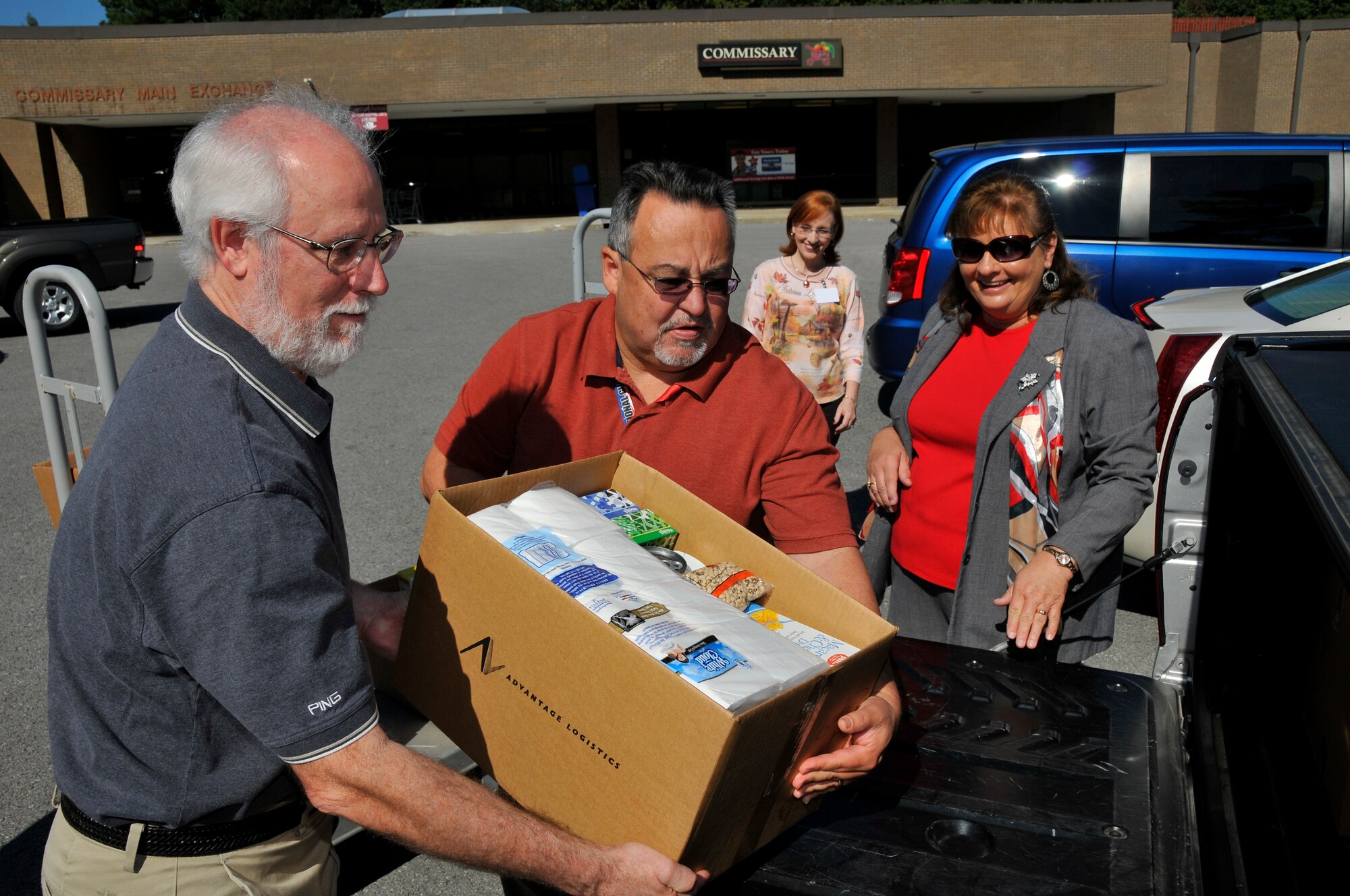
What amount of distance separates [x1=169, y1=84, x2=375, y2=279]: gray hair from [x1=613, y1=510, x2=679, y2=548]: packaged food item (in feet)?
2.62

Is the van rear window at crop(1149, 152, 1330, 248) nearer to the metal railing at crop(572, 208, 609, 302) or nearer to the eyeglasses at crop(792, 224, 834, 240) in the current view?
the eyeglasses at crop(792, 224, 834, 240)

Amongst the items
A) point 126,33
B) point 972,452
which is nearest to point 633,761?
point 972,452

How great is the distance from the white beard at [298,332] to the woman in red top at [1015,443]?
1.72 metres

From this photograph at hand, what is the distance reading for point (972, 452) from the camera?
2.81m

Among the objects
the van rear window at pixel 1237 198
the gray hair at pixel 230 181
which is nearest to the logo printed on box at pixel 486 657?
the gray hair at pixel 230 181

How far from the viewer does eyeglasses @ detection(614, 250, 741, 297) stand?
2215 mm

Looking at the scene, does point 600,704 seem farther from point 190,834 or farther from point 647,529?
point 190,834

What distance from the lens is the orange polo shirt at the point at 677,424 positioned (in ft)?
7.32

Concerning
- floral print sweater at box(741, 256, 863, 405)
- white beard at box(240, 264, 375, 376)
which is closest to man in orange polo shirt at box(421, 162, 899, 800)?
white beard at box(240, 264, 375, 376)

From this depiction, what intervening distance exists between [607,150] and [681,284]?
30472 mm

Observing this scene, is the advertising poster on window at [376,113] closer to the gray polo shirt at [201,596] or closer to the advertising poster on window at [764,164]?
the advertising poster on window at [764,164]

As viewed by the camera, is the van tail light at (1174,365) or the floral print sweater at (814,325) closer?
the van tail light at (1174,365)

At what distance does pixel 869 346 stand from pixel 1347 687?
5.80 meters

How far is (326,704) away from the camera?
4.41ft
